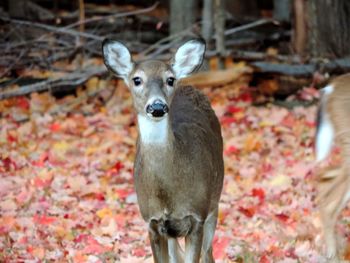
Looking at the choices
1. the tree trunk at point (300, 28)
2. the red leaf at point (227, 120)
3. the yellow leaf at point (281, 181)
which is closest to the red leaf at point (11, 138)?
the red leaf at point (227, 120)

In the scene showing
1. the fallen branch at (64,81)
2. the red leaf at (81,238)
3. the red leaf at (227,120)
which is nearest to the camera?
the red leaf at (81,238)

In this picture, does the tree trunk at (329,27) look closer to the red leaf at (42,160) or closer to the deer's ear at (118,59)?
the red leaf at (42,160)

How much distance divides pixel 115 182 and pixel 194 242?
3674 millimetres

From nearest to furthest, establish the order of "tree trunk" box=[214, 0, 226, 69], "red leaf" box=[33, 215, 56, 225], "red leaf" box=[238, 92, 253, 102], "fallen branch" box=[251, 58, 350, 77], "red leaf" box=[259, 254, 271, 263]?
"red leaf" box=[259, 254, 271, 263]
"red leaf" box=[33, 215, 56, 225]
"fallen branch" box=[251, 58, 350, 77]
"red leaf" box=[238, 92, 253, 102]
"tree trunk" box=[214, 0, 226, 69]

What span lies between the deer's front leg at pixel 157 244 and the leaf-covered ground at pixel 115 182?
2.85ft

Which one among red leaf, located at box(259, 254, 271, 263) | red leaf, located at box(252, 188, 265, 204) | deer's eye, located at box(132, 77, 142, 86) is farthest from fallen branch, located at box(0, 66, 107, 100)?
deer's eye, located at box(132, 77, 142, 86)

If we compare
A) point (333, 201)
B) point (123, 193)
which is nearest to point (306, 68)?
point (123, 193)

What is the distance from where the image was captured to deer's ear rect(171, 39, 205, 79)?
552cm

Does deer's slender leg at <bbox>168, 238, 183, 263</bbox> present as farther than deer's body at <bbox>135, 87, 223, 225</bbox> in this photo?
Yes

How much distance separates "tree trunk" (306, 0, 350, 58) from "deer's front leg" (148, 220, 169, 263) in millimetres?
7252

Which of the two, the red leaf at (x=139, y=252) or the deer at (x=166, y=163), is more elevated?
the deer at (x=166, y=163)

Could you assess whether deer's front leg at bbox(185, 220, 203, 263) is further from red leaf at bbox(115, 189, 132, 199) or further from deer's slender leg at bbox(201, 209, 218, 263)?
red leaf at bbox(115, 189, 132, 199)

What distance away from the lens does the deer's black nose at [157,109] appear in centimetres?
496

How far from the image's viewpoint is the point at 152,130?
5.14 m
